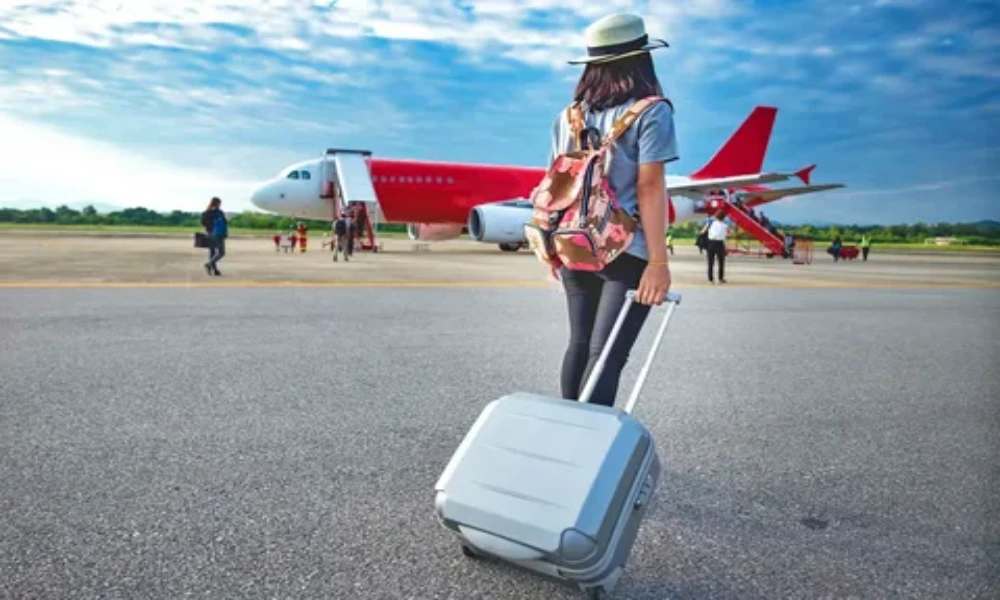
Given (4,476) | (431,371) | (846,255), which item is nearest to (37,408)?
(4,476)

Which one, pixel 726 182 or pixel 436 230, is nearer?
pixel 726 182

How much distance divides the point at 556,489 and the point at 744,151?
3286 centimetres

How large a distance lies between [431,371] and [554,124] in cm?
250

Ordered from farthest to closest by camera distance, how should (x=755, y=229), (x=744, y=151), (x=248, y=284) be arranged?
(x=744, y=151) → (x=755, y=229) → (x=248, y=284)

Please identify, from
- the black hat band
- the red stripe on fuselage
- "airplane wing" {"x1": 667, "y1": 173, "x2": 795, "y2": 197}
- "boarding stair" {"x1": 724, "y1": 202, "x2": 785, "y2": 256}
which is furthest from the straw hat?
"boarding stair" {"x1": 724, "y1": 202, "x2": 785, "y2": 256}

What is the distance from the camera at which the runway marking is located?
33.1 ft

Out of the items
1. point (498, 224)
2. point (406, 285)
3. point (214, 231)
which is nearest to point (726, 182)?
point (498, 224)

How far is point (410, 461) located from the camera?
301cm

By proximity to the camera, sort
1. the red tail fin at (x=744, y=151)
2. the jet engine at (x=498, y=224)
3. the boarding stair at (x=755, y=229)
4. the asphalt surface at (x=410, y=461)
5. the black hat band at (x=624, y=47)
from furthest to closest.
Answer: the red tail fin at (x=744, y=151), the boarding stair at (x=755, y=229), the jet engine at (x=498, y=224), the black hat band at (x=624, y=47), the asphalt surface at (x=410, y=461)

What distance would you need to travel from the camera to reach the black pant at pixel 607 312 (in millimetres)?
2498

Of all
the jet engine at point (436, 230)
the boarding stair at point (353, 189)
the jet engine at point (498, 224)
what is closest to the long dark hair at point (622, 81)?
the jet engine at point (498, 224)

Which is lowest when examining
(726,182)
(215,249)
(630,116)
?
(215,249)

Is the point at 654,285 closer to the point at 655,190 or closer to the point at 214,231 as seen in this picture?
the point at 655,190

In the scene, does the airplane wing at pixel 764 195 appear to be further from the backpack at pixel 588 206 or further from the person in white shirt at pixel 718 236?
the backpack at pixel 588 206
